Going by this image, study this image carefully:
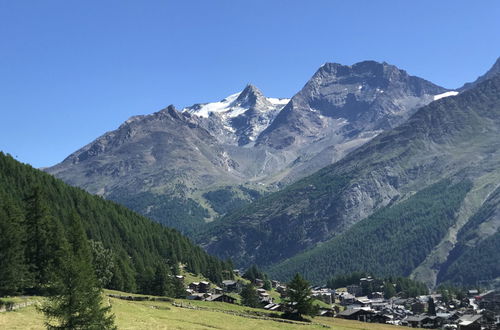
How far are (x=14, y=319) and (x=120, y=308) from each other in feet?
63.5

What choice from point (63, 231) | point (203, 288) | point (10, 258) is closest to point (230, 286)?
point (203, 288)

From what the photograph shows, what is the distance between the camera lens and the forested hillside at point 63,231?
71125 millimetres

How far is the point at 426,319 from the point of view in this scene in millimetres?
174625

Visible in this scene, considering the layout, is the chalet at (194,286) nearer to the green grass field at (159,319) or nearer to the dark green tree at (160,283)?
the dark green tree at (160,283)

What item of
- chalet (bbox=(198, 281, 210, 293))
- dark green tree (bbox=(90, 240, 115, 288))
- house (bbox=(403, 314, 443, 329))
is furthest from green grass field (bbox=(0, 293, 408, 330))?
house (bbox=(403, 314, 443, 329))

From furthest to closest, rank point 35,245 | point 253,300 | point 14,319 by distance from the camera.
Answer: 1. point 253,300
2. point 35,245
3. point 14,319

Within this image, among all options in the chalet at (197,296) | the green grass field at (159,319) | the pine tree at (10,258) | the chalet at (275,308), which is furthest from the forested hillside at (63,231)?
the chalet at (275,308)

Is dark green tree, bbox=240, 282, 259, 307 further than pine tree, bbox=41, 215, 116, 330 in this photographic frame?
Yes

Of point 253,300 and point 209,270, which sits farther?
point 209,270

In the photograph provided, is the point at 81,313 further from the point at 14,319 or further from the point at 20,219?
the point at 20,219

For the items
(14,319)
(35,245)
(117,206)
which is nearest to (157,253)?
(117,206)

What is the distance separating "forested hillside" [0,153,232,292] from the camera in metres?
71.1

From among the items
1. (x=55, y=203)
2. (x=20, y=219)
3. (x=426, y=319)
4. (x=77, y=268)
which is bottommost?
(x=426, y=319)

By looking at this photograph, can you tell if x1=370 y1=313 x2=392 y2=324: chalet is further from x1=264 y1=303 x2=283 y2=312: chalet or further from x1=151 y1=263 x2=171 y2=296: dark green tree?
x1=151 y1=263 x2=171 y2=296: dark green tree
